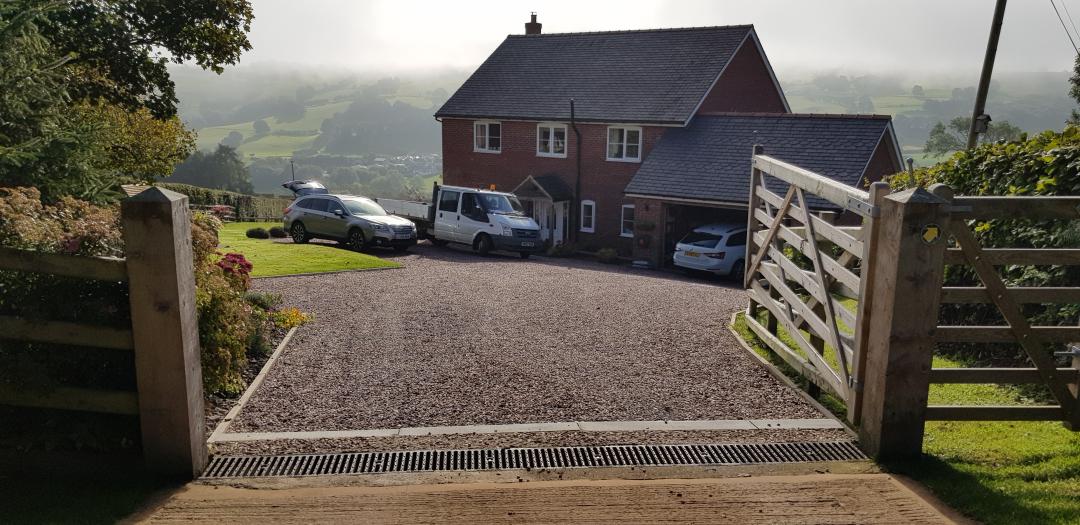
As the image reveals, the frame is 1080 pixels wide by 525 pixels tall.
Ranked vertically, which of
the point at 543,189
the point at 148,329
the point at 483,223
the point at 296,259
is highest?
the point at 148,329

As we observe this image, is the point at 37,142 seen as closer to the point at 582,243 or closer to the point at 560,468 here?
the point at 560,468

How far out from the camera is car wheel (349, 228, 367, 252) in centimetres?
2361

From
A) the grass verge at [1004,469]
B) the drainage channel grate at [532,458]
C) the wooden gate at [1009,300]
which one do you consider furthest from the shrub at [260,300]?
the wooden gate at [1009,300]

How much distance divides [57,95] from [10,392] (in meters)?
4.00

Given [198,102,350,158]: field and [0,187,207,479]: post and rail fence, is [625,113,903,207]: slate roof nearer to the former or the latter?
[0,187,207,479]: post and rail fence

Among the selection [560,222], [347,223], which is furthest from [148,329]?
[560,222]

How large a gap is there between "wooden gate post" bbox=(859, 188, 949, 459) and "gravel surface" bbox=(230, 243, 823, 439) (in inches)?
53.4

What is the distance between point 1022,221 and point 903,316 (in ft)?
13.7

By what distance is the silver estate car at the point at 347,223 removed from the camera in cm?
2350

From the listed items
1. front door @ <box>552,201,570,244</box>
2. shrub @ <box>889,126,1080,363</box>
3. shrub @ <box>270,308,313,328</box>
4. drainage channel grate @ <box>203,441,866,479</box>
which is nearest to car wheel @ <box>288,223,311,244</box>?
front door @ <box>552,201,570,244</box>

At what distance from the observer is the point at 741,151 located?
29.0 m

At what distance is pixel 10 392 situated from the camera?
16.1 feet

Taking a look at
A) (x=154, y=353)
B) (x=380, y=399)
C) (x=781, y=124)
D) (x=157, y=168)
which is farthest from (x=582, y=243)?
(x=154, y=353)

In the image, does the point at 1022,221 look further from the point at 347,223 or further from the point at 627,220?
the point at 627,220
